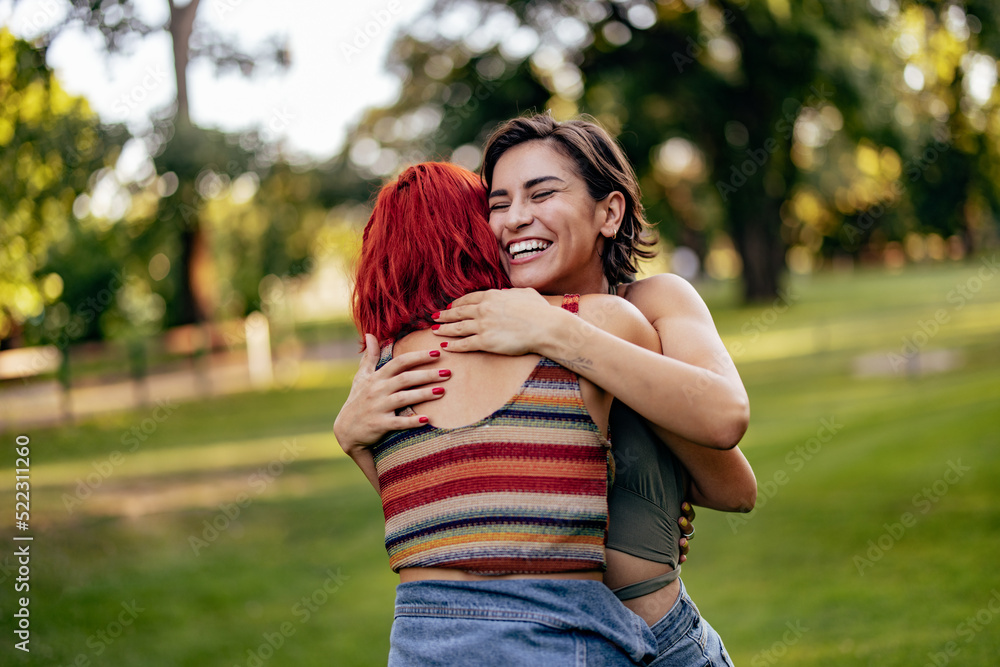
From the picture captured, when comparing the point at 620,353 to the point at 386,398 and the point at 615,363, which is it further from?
the point at 386,398

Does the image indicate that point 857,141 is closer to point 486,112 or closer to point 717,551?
point 486,112

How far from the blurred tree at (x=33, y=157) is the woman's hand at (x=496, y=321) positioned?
17.9 ft

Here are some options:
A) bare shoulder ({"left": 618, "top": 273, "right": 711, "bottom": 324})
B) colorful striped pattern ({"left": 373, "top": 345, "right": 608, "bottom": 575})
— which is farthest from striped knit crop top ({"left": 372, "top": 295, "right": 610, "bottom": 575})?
bare shoulder ({"left": 618, "top": 273, "right": 711, "bottom": 324})

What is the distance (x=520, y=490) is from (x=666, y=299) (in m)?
0.68

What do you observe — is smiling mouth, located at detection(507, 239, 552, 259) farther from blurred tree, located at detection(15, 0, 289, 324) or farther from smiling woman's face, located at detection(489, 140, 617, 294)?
blurred tree, located at detection(15, 0, 289, 324)

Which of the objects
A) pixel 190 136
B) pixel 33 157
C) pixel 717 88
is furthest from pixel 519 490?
pixel 717 88

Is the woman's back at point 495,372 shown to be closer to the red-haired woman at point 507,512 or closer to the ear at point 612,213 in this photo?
the red-haired woman at point 507,512

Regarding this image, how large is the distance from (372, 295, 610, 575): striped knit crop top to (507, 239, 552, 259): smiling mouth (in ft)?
1.44

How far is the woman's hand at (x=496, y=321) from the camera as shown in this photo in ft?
6.10

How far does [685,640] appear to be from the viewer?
6.68ft

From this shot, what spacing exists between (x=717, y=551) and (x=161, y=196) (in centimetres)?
1158

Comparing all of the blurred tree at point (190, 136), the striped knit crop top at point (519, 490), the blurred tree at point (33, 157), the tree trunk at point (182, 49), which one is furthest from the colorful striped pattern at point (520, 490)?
the tree trunk at point (182, 49)

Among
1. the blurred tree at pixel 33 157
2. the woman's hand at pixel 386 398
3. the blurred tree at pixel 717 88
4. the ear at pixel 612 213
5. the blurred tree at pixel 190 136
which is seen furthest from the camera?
the blurred tree at pixel 717 88

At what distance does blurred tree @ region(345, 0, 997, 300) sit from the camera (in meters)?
Answer: 18.2
